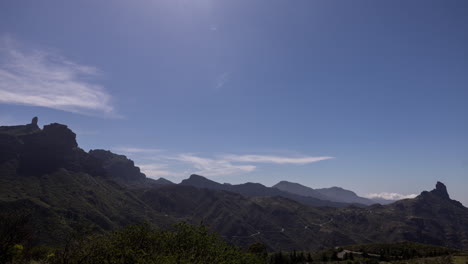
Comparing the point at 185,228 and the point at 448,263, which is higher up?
the point at 185,228

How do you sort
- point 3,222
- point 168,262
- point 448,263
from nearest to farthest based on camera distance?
point 168,262, point 3,222, point 448,263

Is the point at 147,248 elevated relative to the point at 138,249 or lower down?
lower down

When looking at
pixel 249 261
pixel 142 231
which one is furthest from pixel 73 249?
pixel 249 261

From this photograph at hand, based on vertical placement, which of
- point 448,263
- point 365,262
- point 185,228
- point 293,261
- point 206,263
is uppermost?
point 185,228

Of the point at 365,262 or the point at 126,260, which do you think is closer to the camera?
the point at 126,260

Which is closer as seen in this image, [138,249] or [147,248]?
[138,249]

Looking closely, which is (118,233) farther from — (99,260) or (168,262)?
(168,262)

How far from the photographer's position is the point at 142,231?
194ft

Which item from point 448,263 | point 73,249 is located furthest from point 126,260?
point 448,263

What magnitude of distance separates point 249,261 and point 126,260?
34.7m

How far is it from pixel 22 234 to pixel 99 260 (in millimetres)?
23081

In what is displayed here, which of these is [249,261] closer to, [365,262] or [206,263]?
[206,263]

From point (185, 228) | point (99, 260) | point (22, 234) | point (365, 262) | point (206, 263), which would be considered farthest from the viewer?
point (365, 262)

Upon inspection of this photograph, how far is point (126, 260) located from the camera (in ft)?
153
